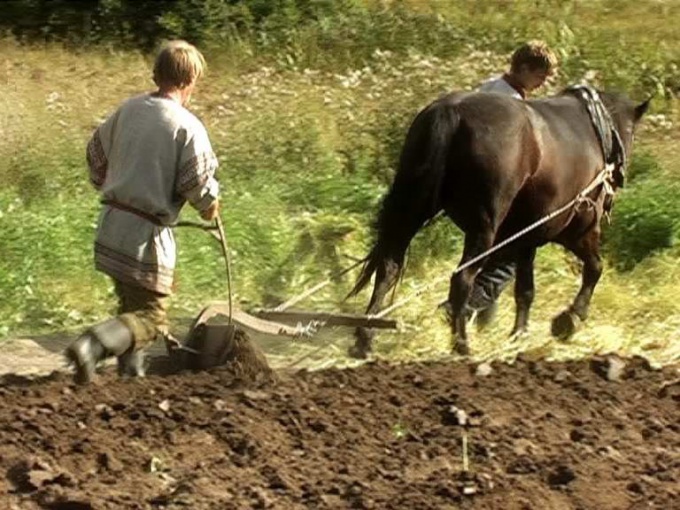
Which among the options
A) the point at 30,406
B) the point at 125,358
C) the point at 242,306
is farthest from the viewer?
the point at 242,306

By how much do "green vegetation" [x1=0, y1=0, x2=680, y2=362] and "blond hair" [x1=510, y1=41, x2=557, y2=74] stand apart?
1.46 metres

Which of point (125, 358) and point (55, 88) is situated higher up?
point (125, 358)

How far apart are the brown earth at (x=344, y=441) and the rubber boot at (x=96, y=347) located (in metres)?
0.09

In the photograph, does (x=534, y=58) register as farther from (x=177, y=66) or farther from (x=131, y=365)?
(x=131, y=365)

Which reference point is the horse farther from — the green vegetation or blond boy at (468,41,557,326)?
the green vegetation

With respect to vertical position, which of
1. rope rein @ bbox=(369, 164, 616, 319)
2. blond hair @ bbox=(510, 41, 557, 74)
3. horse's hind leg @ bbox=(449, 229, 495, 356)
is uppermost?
blond hair @ bbox=(510, 41, 557, 74)

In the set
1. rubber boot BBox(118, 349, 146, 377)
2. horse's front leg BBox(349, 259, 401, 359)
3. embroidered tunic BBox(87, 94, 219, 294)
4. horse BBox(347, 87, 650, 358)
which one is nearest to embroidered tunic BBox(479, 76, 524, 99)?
horse BBox(347, 87, 650, 358)

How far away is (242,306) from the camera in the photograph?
11.2 m

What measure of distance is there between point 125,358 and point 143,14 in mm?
14863

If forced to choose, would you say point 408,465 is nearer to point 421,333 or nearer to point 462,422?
point 462,422

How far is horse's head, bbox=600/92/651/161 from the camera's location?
448 inches

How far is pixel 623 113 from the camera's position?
37.6 ft

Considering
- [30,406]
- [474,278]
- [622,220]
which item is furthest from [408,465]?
[622,220]

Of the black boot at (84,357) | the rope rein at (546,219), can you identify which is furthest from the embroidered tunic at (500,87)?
the black boot at (84,357)
